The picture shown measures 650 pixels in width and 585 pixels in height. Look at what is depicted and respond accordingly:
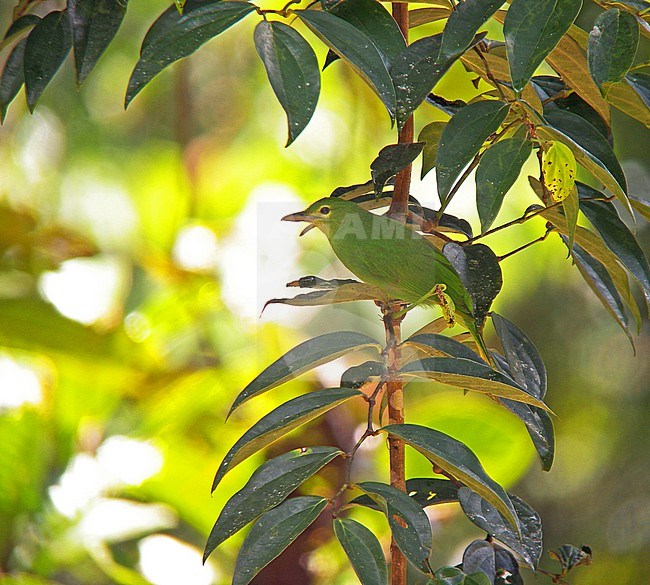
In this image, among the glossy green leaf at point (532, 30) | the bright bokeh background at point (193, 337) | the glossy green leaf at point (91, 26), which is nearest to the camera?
the glossy green leaf at point (532, 30)

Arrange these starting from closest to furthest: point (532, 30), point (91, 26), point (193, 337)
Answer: point (532, 30) → point (91, 26) → point (193, 337)

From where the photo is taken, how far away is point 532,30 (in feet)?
0.96

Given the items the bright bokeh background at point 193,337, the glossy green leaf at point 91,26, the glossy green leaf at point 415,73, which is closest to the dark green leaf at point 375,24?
the glossy green leaf at point 415,73

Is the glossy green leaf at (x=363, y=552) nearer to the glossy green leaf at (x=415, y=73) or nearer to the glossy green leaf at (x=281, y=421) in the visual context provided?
the glossy green leaf at (x=281, y=421)

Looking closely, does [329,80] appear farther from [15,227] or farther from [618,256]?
[618,256]

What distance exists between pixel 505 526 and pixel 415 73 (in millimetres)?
219

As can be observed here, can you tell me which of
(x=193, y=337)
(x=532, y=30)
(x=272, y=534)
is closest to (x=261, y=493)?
(x=272, y=534)

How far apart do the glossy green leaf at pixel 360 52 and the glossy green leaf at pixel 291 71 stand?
13 mm

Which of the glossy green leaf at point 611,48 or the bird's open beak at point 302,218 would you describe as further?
the bird's open beak at point 302,218

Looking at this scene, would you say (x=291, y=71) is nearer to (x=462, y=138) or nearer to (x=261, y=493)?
(x=462, y=138)

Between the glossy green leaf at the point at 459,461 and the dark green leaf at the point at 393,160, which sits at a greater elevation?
the dark green leaf at the point at 393,160

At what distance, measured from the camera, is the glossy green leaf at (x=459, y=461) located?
1.08 feet

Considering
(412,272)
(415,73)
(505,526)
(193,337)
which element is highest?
(415,73)

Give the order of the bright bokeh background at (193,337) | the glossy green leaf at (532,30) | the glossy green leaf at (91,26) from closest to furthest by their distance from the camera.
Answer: the glossy green leaf at (532,30)
the glossy green leaf at (91,26)
the bright bokeh background at (193,337)
